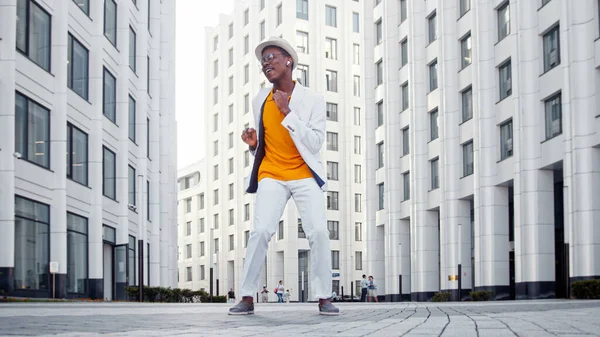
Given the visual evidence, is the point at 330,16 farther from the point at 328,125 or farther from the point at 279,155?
the point at 279,155

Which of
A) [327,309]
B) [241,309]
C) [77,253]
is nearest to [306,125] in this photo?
[327,309]

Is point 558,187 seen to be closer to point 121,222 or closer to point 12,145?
point 121,222

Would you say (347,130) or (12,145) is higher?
(347,130)

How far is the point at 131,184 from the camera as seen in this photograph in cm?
4197

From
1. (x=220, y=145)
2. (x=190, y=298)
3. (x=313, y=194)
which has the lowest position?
(x=190, y=298)

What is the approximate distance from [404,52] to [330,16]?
27837mm

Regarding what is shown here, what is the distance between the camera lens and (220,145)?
9125 cm

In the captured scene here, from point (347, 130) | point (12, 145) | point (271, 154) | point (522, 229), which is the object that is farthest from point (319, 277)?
point (347, 130)

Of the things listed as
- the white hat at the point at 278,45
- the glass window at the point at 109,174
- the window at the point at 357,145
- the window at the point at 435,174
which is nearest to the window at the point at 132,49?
the glass window at the point at 109,174

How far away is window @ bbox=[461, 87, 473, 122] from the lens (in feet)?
149

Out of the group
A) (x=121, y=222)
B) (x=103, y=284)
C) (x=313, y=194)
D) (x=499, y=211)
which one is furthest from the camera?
(x=499, y=211)

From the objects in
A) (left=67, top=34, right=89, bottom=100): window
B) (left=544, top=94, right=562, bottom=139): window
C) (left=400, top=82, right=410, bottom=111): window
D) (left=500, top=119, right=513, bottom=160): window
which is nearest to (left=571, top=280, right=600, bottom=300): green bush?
(left=544, top=94, right=562, bottom=139): window

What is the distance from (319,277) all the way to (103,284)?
94.3ft

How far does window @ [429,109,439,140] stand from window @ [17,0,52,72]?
25.7 metres
